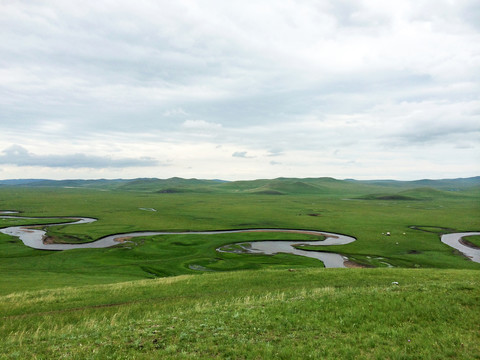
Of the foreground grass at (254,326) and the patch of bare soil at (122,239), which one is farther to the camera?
the patch of bare soil at (122,239)

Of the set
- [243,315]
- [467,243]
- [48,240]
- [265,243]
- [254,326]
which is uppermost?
[254,326]

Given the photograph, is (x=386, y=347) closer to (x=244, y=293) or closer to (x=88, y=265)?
(x=244, y=293)

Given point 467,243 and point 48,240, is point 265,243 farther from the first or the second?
point 48,240

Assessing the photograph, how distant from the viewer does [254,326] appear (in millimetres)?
17484

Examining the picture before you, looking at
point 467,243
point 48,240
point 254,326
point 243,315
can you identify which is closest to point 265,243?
point 467,243

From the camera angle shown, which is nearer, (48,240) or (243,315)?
(243,315)

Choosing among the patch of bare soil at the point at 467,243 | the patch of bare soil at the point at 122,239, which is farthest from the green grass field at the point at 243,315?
the patch of bare soil at the point at 467,243

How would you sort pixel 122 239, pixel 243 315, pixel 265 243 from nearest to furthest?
pixel 243 315
pixel 265 243
pixel 122 239

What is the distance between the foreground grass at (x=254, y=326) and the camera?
14.1 m

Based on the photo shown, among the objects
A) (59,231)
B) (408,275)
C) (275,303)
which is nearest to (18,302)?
(275,303)

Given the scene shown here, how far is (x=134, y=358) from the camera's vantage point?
13469mm

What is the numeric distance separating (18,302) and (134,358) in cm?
2092

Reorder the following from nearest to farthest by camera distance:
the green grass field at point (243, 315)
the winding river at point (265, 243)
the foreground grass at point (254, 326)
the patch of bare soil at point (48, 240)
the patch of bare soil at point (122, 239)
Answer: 1. the foreground grass at point (254, 326)
2. the green grass field at point (243, 315)
3. the winding river at point (265, 243)
4. the patch of bare soil at point (48, 240)
5. the patch of bare soil at point (122, 239)

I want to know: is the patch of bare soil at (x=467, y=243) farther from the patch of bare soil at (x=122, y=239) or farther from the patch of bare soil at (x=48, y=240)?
the patch of bare soil at (x=48, y=240)
